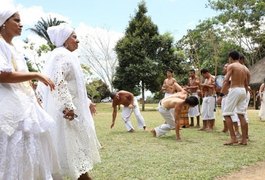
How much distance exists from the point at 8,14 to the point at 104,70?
33.9m

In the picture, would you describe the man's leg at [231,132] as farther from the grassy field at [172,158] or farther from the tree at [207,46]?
the tree at [207,46]

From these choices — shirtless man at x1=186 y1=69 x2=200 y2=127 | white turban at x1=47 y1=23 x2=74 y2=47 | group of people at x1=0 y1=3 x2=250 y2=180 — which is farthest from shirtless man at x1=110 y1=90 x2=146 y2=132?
white turban at x1=47 y1=23 x2=74 y2=47

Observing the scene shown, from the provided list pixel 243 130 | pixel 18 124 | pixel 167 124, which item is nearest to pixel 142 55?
pixel 167 124

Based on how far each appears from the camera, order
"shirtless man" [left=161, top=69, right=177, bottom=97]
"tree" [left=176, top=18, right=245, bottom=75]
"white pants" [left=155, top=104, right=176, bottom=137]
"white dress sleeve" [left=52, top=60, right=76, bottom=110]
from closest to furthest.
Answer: "white dress sleeve" [left=52, top=60, right=76, bottom=110], "white pants" [left=155, top=104, right=176, bottom=137], "shirtless man" [left=161, top=69, right=177, bottom=97], "tree" [left=176, top=18, right=245, bottom=75]

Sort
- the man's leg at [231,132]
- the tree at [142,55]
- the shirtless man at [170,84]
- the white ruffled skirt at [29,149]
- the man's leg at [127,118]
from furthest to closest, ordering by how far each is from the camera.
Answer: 1. the tree at [142,55]
2. the shirtless man at [170,84]
3. the man's leg at [127,118]
4. the man's leg at [231,132]
5. the white ruffled skirt at [29,149]

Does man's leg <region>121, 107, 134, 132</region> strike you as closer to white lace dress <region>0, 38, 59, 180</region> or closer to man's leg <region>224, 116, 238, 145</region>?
man's leg <region>224, 116, 238, 145</region>

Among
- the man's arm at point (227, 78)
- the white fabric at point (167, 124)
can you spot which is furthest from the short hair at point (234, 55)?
the white fabric at point (167, 124)

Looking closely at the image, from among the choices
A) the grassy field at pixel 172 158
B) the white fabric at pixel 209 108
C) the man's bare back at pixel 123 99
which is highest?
the man's bare back at pixel 123 99

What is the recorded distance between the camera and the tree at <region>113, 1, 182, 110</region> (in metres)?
29.0

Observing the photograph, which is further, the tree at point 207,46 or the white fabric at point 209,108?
the tree at point 207,46

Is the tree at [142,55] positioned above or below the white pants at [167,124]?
above

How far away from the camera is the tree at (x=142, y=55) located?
95.3ft

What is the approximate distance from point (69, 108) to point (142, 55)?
2564 centimetres

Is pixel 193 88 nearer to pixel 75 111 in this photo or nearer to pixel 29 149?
pixel 75 111
